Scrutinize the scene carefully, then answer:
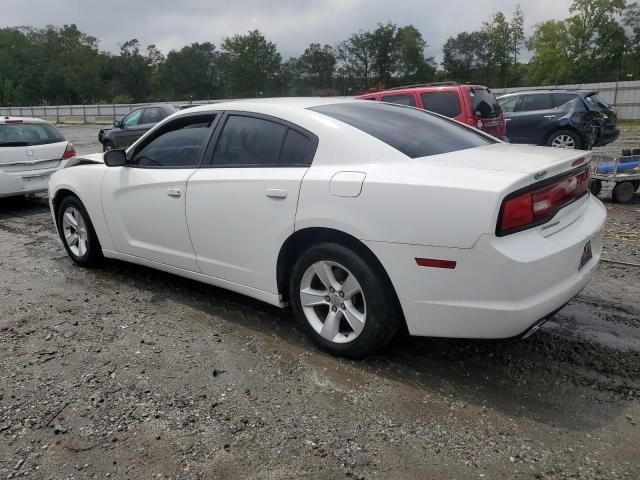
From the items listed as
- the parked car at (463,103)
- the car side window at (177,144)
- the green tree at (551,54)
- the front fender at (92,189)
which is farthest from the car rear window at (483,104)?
the green tree at (551,54)

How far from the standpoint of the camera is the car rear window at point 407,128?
10.7 feet

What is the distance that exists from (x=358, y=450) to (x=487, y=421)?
68 centimetres

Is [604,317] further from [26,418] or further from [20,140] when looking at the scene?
[20,140]

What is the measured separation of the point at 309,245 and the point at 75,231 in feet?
10.6

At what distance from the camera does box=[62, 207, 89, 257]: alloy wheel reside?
5.21 meters

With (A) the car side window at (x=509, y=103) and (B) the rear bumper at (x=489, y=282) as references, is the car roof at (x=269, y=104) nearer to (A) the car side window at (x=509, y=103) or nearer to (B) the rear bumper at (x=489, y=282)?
(B) the rear bumper at (x=489, y=282)

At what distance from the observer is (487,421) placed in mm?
2646

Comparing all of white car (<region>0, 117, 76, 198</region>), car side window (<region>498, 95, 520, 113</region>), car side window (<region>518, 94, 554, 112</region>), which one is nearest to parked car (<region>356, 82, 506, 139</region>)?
car side window (<region>518, 94, 554, 112</region>)

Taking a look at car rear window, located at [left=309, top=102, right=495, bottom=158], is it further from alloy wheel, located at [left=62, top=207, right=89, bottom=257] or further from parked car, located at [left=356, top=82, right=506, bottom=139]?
parked car, located at [left=356, top=82, right=506, bottom=139]

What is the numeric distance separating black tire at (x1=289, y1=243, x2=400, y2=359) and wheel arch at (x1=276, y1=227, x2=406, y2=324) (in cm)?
2

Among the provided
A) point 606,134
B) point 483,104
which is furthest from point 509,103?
point 483,104

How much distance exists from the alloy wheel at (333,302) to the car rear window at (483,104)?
7.11 metres

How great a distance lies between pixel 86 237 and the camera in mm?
5184

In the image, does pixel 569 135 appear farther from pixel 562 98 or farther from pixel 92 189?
pixel 92 189
